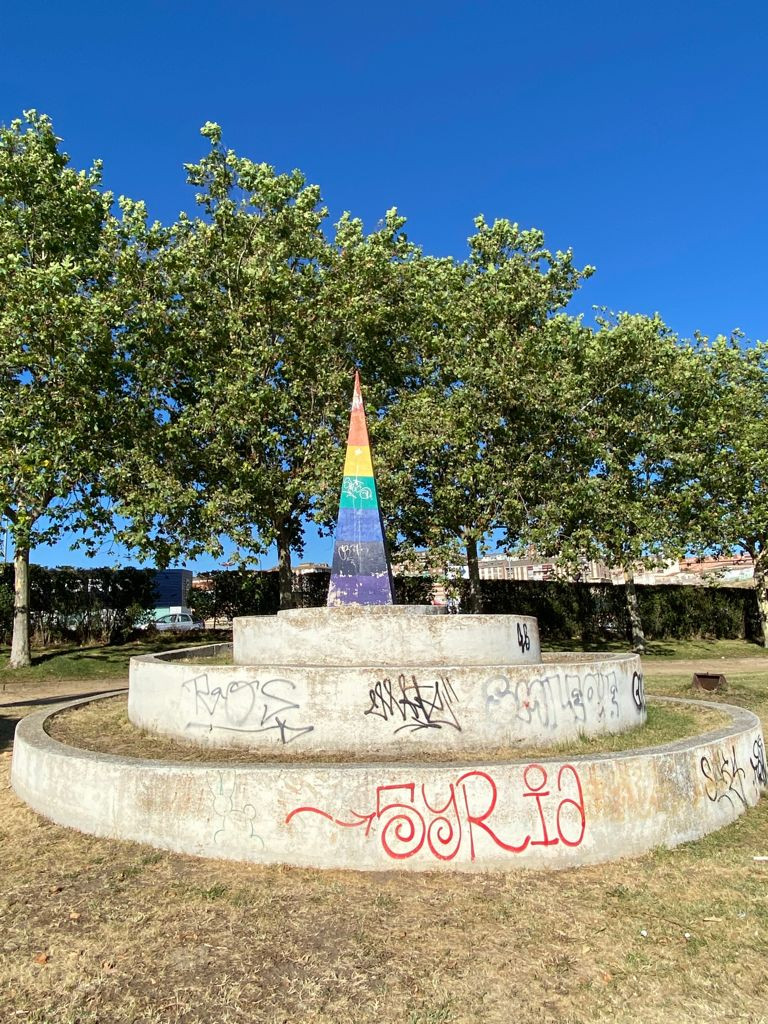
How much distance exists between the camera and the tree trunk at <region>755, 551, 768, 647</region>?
92.8 feet

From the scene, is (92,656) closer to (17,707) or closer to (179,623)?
(179,623)

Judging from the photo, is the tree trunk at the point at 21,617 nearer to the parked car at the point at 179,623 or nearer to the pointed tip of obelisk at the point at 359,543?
the parked car at the point at 179,623

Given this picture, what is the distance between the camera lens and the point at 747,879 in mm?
5160

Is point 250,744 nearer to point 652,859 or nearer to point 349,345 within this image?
point 652,859

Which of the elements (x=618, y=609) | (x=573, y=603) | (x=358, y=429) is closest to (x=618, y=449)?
(x=573, y=603)

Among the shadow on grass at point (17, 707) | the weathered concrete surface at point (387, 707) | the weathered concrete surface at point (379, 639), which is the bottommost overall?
the shadow on grass at point (17, 707)

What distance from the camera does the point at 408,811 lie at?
5258 millimetres

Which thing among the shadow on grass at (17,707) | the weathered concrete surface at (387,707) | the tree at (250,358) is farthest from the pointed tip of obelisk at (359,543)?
the tree at (250,358)

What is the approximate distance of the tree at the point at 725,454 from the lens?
22.8m

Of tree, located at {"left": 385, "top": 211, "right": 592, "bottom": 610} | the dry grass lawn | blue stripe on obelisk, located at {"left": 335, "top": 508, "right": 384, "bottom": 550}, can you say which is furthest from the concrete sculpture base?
tree, located at {"left": 385, "top": 211, "right": 592, "bottom": 610}

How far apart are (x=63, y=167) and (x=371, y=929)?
2132cm

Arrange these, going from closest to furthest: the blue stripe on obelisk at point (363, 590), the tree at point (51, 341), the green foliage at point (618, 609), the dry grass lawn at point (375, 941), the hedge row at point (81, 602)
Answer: the dry grass lawn at point (375, 941), the blue stripe on obelisk at point (363, 590), the tree at point (51, 341), the hedge row at point (81, 602), the green foliage at point (618, 609)

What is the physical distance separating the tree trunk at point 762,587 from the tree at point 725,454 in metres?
3.18

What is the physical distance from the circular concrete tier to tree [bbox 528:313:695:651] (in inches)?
585
